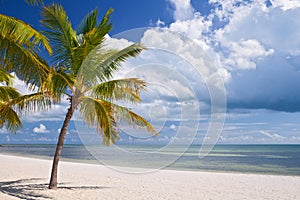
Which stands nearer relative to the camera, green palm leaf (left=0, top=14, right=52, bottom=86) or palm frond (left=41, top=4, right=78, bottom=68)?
green palm leaf (left=0, top=14, right=52, bottom=86)

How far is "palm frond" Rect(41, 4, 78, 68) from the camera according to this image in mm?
8586

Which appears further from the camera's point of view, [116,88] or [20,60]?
[116,88]

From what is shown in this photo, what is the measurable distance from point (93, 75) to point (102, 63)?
0.42 m

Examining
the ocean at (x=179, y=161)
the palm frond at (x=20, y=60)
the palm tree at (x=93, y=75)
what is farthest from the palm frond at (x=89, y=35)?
the ocean at (x=179, y=161)

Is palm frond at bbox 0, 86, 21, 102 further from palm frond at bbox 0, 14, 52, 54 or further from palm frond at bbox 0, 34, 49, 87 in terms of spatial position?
palm frond at bbox 0, 14, 52, 54

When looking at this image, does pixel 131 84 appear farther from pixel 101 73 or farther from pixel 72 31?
pixel 72 31

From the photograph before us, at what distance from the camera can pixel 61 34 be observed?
8.80m

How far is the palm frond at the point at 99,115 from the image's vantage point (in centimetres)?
816

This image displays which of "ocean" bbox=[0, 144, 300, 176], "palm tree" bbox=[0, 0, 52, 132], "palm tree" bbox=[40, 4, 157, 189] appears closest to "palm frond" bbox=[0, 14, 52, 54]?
"palm tree" bbox=[0, 0, 52, 132]

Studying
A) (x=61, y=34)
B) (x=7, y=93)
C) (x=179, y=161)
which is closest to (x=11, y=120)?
(x=7, y=93)

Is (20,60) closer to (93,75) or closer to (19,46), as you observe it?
(19,46)

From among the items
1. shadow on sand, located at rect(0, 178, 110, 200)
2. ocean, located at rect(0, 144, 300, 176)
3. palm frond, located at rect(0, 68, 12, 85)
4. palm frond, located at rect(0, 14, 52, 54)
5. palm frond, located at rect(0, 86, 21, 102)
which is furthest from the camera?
ocean, located at rect(0, 144, 300, 176)

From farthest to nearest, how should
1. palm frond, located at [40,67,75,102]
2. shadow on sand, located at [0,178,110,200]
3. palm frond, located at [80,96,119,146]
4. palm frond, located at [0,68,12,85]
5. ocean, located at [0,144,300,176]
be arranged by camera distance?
1. ocean, located at [0,144,300,176]
2. palm frond, located at [0,68,12,85]
3. shadow on sand, located at [0,178,110,200]
4. palm frond, located at [80,96,119,146]
5. palm frond, located at [40,67,75,102]

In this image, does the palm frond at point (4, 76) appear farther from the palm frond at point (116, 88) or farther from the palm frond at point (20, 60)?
the palm frond at point (116, 88)
